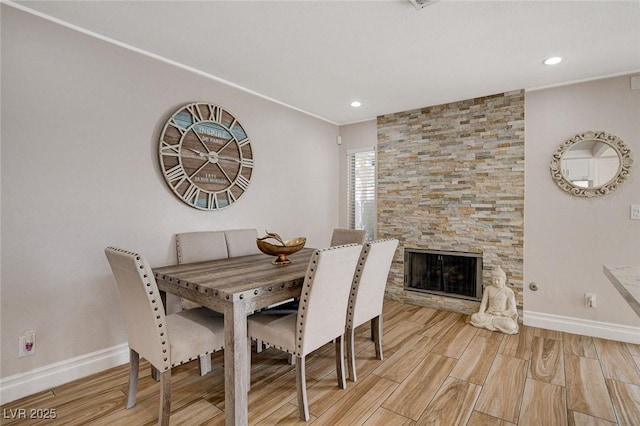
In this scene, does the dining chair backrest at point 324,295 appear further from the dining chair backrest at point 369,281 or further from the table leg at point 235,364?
the table leg at point 235,364

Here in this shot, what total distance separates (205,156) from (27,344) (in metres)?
1.87

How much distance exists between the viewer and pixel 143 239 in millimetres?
2594

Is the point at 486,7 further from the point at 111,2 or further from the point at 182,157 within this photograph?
the point at 182,157

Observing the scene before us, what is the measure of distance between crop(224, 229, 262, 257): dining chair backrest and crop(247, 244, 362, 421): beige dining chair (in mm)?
1047

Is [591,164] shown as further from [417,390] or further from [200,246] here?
[200,246]

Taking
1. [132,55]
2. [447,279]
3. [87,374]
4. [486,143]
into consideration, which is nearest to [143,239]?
[87,374]

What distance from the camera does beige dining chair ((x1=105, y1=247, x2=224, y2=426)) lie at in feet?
5.27

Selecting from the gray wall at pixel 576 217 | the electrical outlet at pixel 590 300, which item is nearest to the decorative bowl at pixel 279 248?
the gray wall at pixel 576 217

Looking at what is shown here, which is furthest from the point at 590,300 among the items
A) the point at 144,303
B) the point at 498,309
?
the point at 144,303

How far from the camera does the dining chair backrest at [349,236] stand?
3.38m

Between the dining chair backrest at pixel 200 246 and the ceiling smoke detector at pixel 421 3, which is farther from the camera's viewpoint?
the dining chair backrest at pixel 200 246

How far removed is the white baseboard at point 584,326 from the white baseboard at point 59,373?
391cm

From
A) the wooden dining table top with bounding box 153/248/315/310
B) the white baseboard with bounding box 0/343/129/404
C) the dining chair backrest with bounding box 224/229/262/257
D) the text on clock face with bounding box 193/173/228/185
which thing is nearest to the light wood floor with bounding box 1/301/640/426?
the white baseboard with bounding box 0/343/129/404

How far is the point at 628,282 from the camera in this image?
142cm
